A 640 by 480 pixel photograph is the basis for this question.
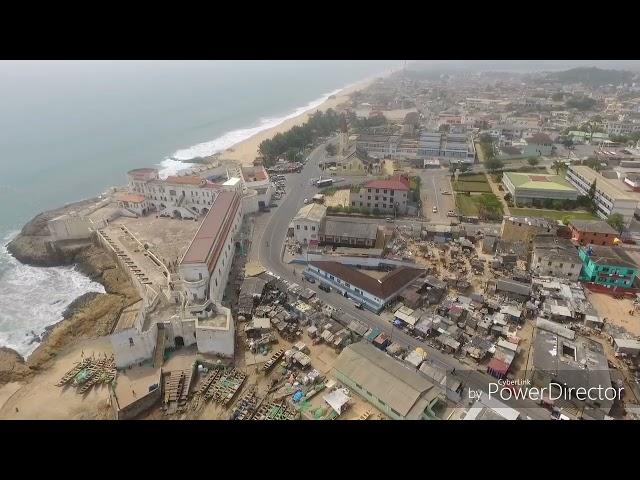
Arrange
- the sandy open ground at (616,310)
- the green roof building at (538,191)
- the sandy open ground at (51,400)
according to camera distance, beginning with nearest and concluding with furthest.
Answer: the sandy open ground at (51,400) → the sandy open ground at (616,310) → the green roof building at (538,191)

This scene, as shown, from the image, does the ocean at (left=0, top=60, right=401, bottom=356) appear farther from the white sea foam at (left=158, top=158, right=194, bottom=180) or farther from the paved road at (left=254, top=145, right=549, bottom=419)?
the paved road at (left=254, top=145, right=549, bottom=419)

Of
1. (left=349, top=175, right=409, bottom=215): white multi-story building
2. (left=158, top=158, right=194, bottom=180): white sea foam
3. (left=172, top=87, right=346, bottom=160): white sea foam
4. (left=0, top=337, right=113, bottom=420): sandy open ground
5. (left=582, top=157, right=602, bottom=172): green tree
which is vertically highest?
(left=349, top=175, right=409, bottom=215): white multi-story building

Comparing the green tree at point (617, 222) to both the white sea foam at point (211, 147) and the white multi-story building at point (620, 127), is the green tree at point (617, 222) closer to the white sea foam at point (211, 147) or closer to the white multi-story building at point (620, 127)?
the white multi-story building at point (620, 127)

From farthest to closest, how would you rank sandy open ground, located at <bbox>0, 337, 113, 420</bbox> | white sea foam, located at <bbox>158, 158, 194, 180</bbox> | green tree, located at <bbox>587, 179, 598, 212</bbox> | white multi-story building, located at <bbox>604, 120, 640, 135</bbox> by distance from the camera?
white multi-story building, located at <bbox>604, 120, 640, 135</bbox>
white sea foam, located at <bbox>158, 158, 194, 180</bbox>
green tree, located at <bbox>587, 179, 598, 212</bbox>
sandy open ground, located at <bbox>0, 337, 113, 420</bbox>

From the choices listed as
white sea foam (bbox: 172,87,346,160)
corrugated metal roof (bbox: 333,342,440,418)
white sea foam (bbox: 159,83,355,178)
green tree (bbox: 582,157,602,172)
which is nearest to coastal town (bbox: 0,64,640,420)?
corrugated metal roof (bbox: 333,342,440,418)

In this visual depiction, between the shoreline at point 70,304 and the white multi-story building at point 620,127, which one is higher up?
the white multi-story building at point 620,127

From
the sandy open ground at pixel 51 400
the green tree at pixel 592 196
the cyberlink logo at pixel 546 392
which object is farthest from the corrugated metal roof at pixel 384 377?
the green tree at pixel 592 196

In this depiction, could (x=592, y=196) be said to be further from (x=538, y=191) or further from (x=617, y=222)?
(x=617, y=222)
